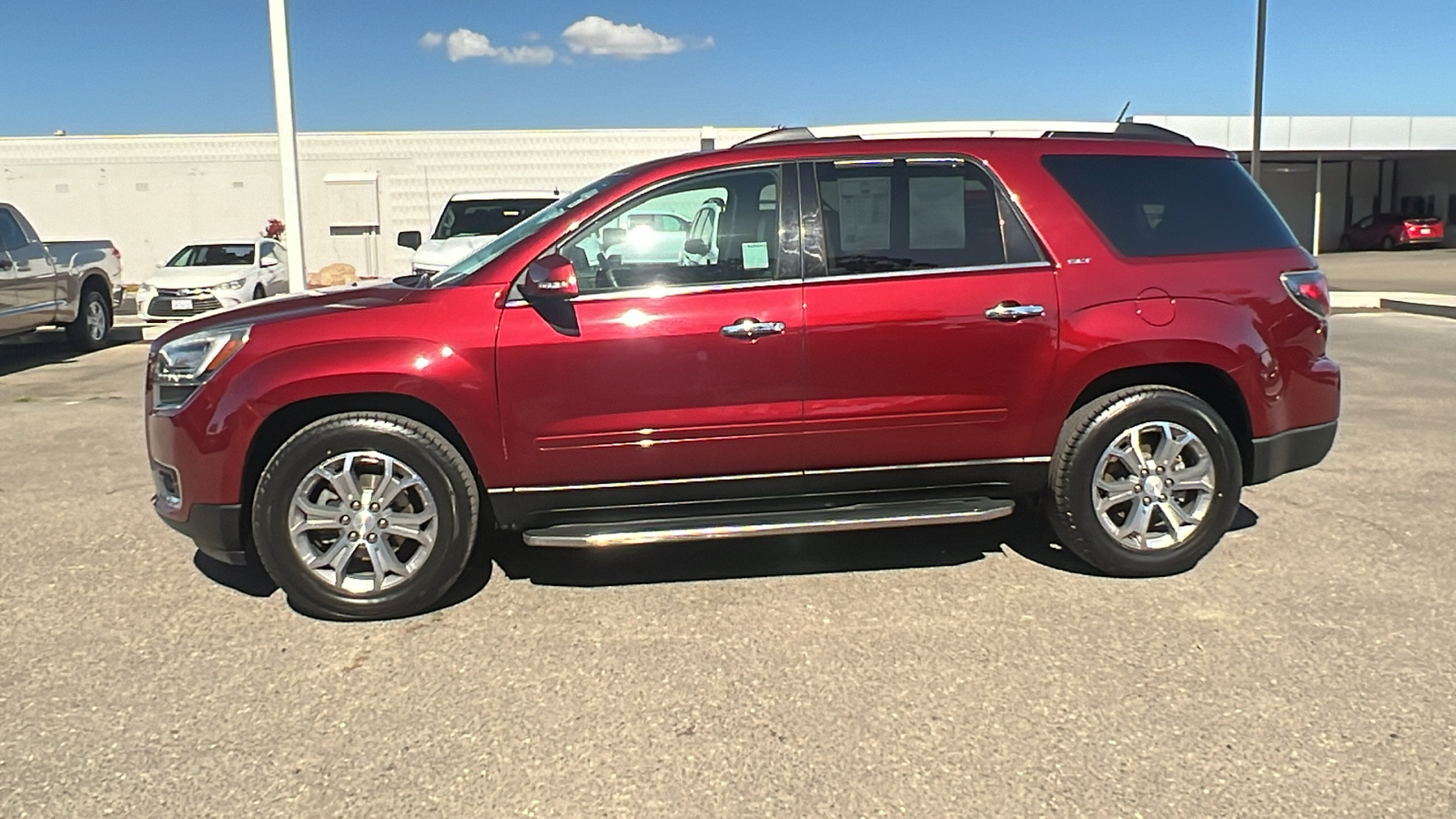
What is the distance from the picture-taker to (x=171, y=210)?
2636 centimetres

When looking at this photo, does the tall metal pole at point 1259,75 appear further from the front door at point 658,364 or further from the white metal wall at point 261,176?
the front door at point 658,364

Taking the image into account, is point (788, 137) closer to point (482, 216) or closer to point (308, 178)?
point (482, 216)

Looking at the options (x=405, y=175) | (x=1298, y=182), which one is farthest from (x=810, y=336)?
(x=1298, y=182)

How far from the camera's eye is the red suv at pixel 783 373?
161 inches

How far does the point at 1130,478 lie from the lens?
4531 millimetres

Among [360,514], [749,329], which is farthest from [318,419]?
[749,329]

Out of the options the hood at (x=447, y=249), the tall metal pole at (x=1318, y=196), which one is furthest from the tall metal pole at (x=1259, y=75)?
the tall metal pole at (x=1318, y=196)

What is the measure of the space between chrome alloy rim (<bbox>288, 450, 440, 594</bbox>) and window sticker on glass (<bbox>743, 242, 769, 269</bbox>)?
5.00ft

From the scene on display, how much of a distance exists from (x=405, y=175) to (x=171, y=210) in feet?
19.7

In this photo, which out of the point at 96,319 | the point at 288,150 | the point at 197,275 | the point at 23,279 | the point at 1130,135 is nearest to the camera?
the point at 1130,135

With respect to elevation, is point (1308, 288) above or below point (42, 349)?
above

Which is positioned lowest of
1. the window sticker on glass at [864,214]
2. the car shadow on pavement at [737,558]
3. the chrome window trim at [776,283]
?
the car shadow on pavement at [737,558]

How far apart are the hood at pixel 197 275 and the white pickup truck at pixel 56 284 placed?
3.47ft

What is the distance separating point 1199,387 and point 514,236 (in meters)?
3.01
